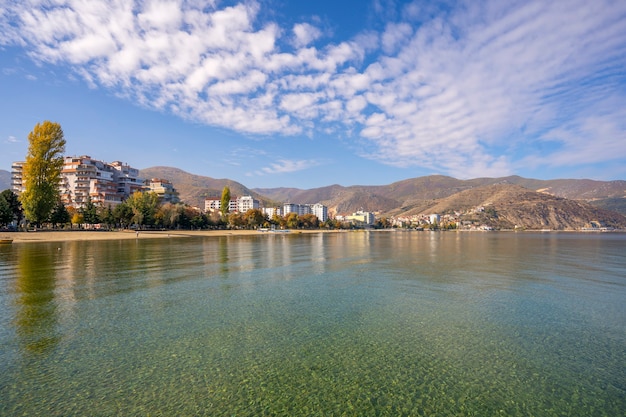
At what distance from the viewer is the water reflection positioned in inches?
470

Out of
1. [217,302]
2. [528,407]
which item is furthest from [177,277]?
[528,407]

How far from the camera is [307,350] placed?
38.2 feet

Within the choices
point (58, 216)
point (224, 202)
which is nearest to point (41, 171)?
point (58, 216)

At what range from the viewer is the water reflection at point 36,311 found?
11.9 m

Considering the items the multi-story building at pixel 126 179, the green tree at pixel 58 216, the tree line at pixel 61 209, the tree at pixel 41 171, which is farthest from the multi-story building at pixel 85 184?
the tree at pixel 41 171

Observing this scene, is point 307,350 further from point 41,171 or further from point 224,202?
point 224,202

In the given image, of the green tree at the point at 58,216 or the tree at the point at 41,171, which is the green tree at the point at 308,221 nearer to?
the green tree at the point at 58,216

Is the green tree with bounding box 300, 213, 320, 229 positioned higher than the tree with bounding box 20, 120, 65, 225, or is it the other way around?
the tree with bounding box 20, 120, 65, 225

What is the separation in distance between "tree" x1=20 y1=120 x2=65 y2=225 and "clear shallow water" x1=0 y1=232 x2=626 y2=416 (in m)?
52.0

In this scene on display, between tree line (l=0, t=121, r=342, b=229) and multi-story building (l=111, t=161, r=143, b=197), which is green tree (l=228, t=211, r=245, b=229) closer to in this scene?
tree line (l=0, t=121, r=342, b=229)

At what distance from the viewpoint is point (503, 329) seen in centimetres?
1426

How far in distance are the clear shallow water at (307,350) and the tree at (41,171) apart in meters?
52.0

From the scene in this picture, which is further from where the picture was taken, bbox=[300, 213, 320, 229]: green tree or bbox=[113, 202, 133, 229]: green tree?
bbox=[300, 213, 320, 229]: green tree

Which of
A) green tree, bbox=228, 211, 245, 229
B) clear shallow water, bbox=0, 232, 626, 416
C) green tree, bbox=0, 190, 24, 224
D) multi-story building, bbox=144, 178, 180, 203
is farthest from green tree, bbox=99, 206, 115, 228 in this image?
clear shallow water, bbox=0, 232, 626, 416
